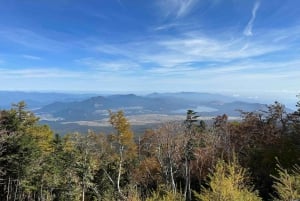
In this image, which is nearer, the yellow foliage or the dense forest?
the dense forest

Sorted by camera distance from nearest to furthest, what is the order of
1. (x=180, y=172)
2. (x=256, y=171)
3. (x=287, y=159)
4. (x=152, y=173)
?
(x=287, y=159)
(x=256, y=171)
(x=180, y=172)
(x=152, y=173)

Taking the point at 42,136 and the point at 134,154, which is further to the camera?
the point at 42,136

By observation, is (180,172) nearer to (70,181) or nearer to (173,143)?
(173,143)

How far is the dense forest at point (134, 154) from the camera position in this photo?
3322cm

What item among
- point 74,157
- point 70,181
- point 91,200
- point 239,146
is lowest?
point 91,200

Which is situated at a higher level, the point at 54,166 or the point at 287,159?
the point at 287,159

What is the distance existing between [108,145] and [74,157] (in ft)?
23.7

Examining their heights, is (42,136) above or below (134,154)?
above

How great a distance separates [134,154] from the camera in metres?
40.8

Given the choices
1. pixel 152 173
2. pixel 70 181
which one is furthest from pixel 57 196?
pixel 152 173

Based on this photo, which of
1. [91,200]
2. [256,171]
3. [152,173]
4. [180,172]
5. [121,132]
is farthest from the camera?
[91,200]

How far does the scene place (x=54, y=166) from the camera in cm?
4269

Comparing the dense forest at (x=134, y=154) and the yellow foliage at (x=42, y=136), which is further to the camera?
the yellow foliage at (x=42, y=136)

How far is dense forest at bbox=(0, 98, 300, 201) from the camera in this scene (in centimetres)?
3322
